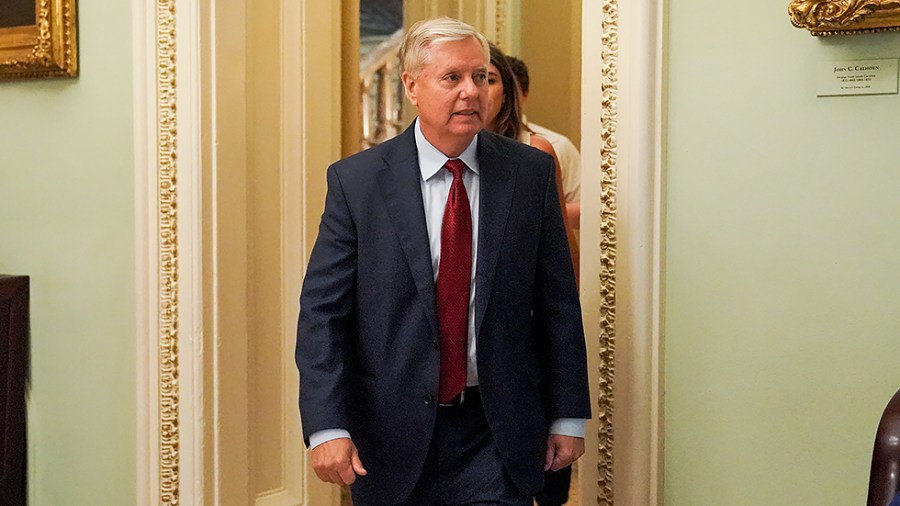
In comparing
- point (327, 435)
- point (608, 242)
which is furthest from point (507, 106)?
point (327, 435)

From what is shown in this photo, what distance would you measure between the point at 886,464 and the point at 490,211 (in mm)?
923

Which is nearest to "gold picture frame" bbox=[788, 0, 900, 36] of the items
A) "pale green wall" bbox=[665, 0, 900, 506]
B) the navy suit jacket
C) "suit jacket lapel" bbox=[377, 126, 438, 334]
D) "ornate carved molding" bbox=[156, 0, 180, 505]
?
"pale green wall" bbox=[665, 0, 900, 506]

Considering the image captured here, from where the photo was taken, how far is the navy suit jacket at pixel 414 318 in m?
2.37

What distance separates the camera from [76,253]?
145 inches

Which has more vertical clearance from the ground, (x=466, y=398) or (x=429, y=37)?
(x=429, y=37)

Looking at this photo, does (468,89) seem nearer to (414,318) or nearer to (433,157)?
(433,157)

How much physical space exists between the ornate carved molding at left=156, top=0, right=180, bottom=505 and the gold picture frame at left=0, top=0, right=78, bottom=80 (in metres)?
0.36

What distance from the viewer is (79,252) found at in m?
3.67

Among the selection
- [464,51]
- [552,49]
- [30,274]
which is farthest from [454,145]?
[552,49]

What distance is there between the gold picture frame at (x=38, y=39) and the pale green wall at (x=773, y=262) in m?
1.98

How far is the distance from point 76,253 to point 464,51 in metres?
1.87

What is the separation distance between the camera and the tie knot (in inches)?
95.3

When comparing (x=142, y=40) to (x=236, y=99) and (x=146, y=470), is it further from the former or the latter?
(x=146, y=470)

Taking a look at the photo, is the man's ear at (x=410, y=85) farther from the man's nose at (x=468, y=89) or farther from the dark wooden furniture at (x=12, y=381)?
the dark wooden furniture at (x=12, y=381)
